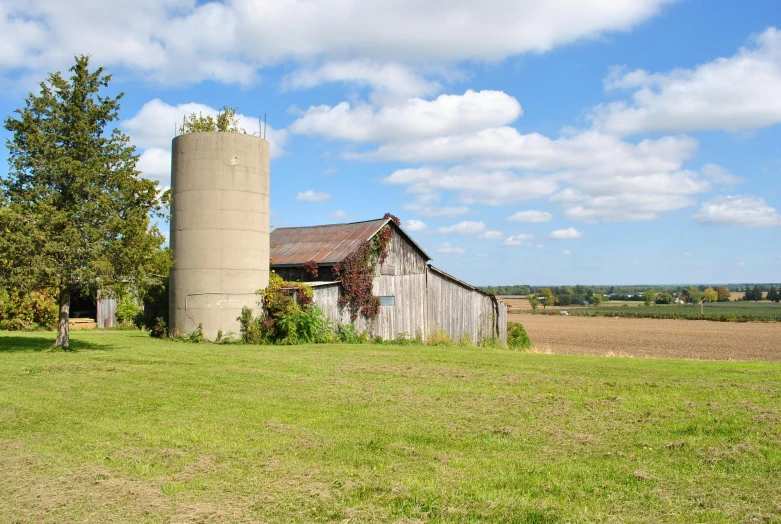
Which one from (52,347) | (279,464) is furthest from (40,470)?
(52,347)

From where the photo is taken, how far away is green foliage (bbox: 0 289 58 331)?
1137 inches

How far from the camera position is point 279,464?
7.11 m

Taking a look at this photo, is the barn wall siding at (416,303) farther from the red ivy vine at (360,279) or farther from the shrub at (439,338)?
the shrub at (439,338)

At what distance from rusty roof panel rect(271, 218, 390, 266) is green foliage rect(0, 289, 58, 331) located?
10.1m

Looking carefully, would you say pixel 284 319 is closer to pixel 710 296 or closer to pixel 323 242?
pixel 323 242

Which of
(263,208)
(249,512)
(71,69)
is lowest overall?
(249,512)

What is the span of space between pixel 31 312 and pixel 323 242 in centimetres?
1361

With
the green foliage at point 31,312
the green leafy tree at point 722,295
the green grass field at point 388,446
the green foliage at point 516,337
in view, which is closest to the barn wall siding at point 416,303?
the green foliage at point 516,337

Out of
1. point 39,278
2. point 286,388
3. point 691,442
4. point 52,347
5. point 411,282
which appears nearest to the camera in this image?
point 691,442

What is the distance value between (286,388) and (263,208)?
472 inches

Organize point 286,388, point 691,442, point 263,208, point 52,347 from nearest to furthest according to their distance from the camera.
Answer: point 691,442, point 286,388, point 52,347, point 263,208

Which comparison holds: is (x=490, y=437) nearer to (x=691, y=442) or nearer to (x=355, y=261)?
(x=691, y=442)

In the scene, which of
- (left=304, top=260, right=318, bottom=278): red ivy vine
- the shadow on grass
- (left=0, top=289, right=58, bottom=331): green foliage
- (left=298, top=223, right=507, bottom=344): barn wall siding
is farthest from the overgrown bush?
(left=0, top=289, right=58, bottom=331): green foliage

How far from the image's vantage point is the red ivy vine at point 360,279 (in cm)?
2533
